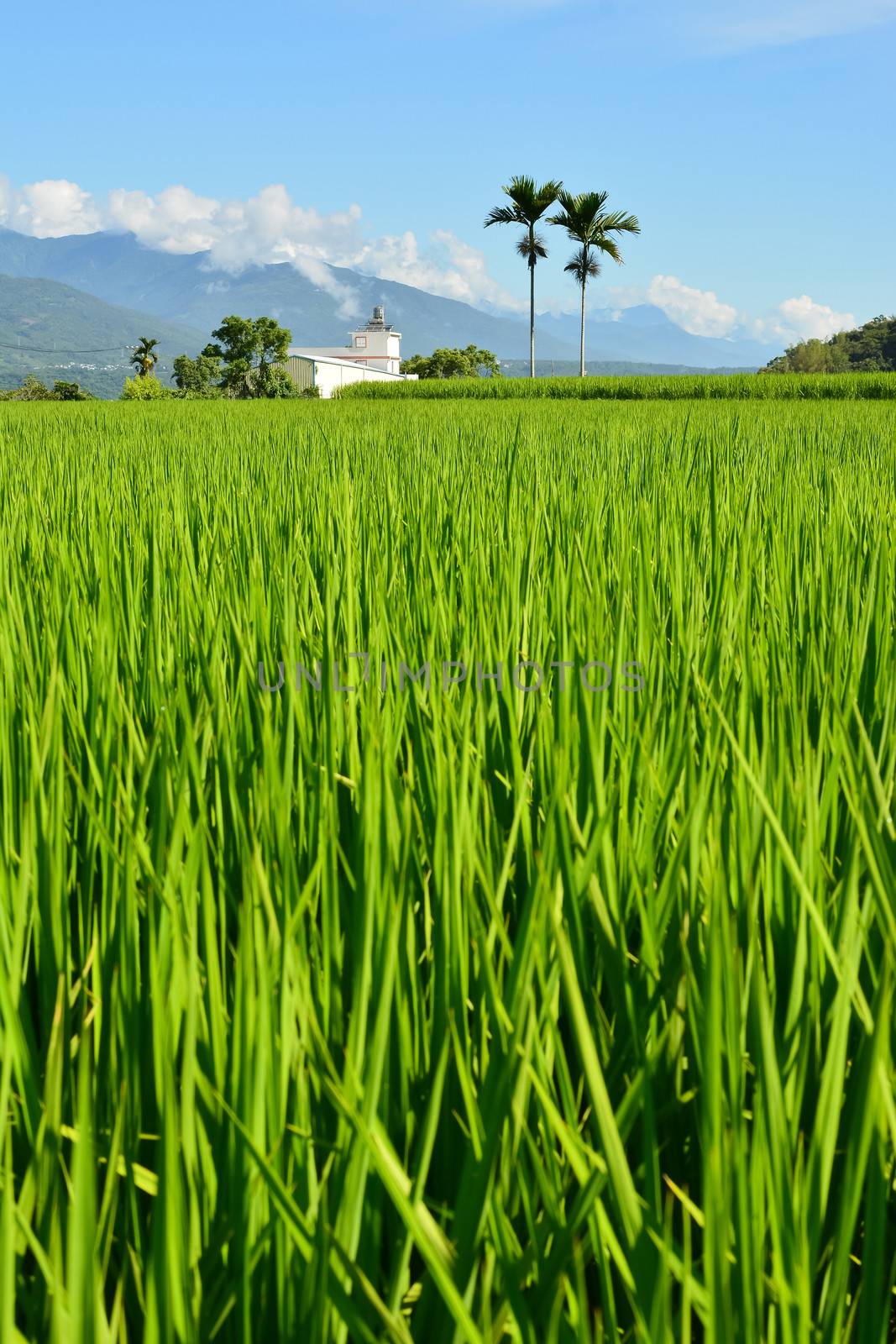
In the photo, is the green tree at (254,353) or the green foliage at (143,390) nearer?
the green foliage at (143,390)

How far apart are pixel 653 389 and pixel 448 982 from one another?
1819 cm

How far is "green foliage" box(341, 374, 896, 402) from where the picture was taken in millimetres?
15844

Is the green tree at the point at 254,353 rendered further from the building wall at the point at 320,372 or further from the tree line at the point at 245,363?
the building wall at the point at 320,372

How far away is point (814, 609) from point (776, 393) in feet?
52.8

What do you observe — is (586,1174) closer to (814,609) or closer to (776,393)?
(814,609)

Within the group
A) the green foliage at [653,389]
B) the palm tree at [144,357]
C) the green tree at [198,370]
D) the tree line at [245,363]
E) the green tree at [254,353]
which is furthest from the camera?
the palm tree at [144,357]

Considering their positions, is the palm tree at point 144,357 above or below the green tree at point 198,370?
above

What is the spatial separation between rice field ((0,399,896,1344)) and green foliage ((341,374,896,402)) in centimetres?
1453

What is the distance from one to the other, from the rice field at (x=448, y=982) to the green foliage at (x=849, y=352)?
57.6 m

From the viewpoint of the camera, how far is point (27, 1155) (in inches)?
19.9

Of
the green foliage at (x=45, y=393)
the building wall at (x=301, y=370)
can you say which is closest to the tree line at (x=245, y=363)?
the green foliage at (x=45, y=393)

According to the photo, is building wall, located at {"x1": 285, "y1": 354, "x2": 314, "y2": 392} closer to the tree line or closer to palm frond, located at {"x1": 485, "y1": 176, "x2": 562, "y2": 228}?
the tree line

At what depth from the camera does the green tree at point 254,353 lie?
43844mm

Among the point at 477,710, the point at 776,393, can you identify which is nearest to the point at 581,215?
the point at 776,393
